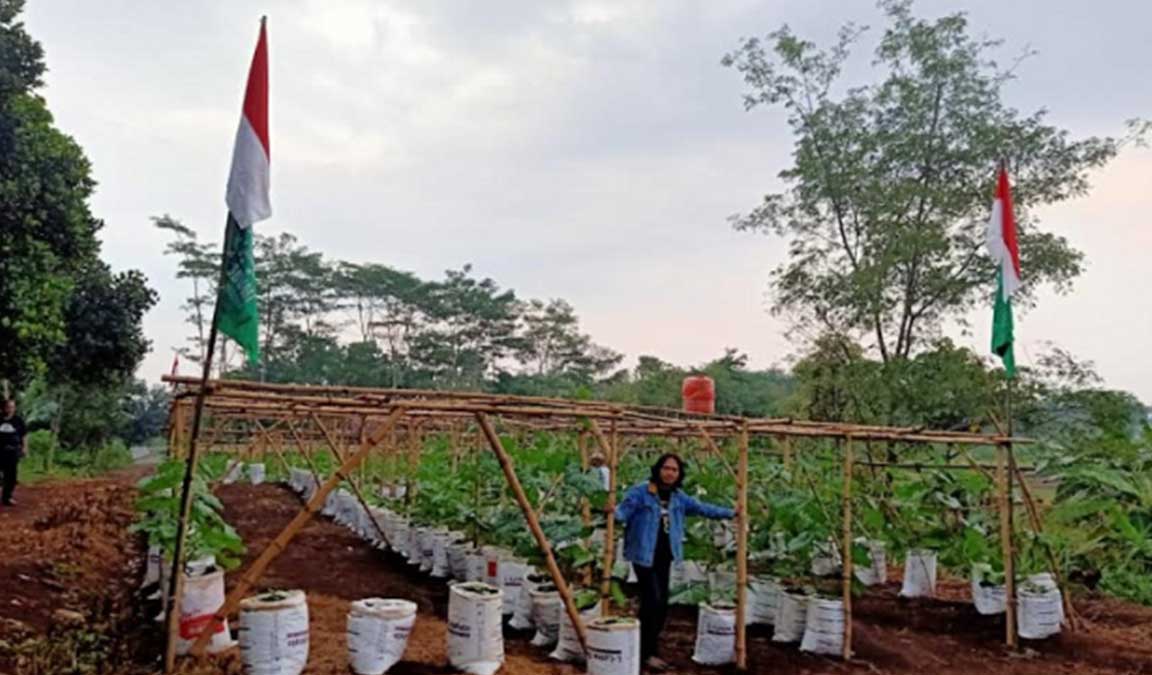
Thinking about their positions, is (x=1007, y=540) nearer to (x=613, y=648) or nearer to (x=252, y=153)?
(x=613, y=648)

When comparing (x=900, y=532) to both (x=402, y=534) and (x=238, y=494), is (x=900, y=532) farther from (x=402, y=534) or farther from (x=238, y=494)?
(x=238, y=494)

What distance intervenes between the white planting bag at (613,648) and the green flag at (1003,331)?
11.7ft

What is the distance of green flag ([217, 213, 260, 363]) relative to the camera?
4191mm

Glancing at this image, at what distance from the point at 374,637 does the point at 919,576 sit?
5138 mm

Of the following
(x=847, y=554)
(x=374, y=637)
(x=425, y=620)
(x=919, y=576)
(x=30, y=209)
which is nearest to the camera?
(x=374, y=637)

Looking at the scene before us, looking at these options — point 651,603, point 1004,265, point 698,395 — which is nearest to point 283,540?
point 651,603

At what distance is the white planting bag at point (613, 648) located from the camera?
4715 millimetres

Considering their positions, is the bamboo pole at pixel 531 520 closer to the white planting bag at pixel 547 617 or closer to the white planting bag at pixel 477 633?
the white planting bag at pixel 477 633

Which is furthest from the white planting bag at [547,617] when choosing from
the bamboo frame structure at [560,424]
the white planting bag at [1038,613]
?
the white planting bag at [1038,613]

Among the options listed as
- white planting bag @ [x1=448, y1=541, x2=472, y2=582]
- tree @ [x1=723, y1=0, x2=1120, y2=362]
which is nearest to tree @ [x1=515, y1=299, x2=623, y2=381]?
tree @ [x1=723, y1=0, x2=1120, y2=362]

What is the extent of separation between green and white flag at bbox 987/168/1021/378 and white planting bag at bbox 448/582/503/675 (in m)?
4.18

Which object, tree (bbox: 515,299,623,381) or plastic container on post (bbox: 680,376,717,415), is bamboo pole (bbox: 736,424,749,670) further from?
tree (bbox: 515,299,623,381)

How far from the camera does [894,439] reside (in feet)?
20.0

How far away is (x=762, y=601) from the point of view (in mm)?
6359
